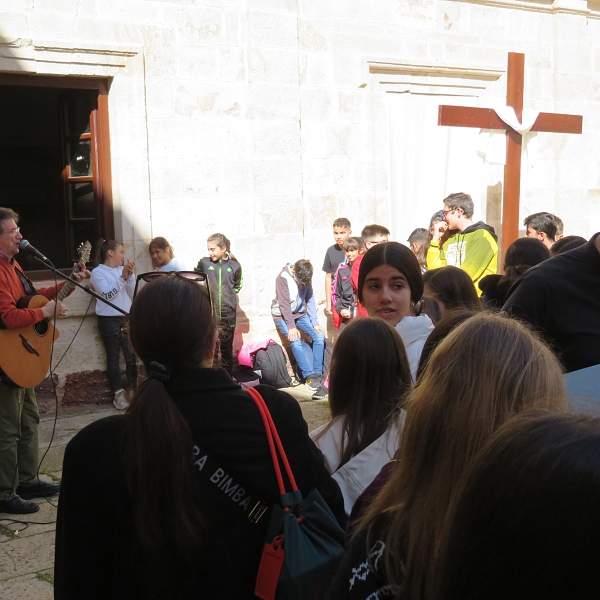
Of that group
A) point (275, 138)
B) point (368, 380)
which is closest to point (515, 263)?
point (368, 380)

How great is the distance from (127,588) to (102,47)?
6.35 m

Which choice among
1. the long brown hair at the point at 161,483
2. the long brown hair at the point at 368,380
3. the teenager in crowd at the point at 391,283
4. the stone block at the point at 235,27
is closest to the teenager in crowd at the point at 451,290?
the teenager in crowd at the point at 391,283

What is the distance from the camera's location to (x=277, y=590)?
5.49ft

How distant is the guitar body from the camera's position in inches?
186

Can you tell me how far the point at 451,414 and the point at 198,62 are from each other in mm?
6894

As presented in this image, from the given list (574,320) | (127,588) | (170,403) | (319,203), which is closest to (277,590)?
(127,588)

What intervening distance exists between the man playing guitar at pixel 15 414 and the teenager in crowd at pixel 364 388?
3.01m

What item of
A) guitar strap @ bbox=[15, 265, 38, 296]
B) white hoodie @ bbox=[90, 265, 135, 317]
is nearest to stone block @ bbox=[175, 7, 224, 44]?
white hoodie @ bbox=[90, 265, 135, 317]

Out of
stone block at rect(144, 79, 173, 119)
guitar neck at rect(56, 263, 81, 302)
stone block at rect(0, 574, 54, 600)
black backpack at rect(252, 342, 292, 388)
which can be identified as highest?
stone block at rect(144, 79, 173, 119)

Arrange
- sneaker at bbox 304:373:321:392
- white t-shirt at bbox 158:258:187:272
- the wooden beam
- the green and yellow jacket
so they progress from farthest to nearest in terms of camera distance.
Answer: sneaker at bbox 304:373:321:392, white t-shirt at bbox 158:258:187:272, the wooden beam, the green and yellow jacket

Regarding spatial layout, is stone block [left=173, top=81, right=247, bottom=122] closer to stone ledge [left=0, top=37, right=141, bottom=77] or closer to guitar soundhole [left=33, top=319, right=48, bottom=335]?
stone ledge [left=0, top=37, right=141, bottom=77]

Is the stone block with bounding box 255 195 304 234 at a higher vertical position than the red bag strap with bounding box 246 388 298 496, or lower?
higher

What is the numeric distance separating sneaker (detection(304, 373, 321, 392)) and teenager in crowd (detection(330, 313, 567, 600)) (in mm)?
6691

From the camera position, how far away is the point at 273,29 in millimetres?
7977
